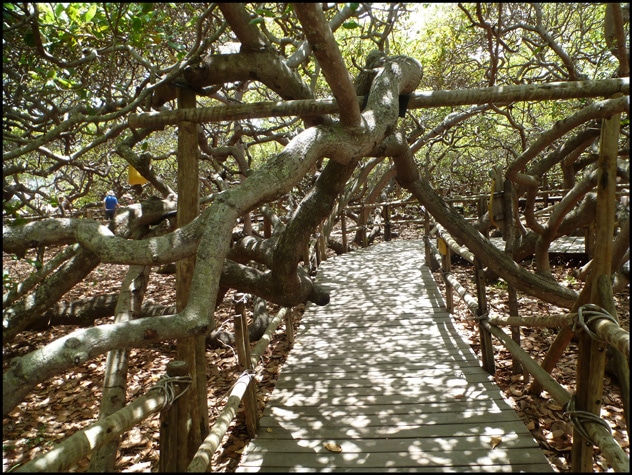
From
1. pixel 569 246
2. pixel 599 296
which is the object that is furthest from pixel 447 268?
pixel 569 246

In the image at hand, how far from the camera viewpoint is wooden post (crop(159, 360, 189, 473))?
7.27 ft

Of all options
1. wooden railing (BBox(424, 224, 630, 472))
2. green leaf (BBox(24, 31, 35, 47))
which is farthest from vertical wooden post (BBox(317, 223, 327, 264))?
green leaf (BBox(24, 31, 35, 47))

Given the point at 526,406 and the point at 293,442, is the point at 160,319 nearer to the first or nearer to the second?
the point at 293,442

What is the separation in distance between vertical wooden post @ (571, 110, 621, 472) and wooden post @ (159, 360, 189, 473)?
7.44 feet

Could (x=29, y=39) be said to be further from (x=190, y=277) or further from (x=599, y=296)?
(x=599, y=296)

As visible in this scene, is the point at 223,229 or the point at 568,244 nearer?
the point at 223,229

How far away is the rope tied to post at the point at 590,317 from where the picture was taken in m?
2.30

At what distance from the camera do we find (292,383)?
13.9 feet

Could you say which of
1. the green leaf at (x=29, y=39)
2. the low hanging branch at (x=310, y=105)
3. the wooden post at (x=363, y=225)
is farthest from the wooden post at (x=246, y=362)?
the wooden post at (x=363, y=225)

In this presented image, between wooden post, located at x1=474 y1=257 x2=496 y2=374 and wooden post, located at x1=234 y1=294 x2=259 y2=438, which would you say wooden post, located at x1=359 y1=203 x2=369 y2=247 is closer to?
wooden post, located at x1=474 y1=257 x2=496 y2=374

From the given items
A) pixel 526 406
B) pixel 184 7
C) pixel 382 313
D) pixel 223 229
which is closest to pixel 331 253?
pixel 382 313

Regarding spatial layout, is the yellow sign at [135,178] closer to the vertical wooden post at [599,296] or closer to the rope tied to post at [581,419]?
the vertical wooden post at [599,296]

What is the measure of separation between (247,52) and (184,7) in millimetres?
3644

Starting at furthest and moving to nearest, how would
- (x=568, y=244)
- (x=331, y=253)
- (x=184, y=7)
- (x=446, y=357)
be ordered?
1. (x=331, y=253)
2. (x=568, y=244)
3. (x=184, y=7)
4. (x=446, y=357)
